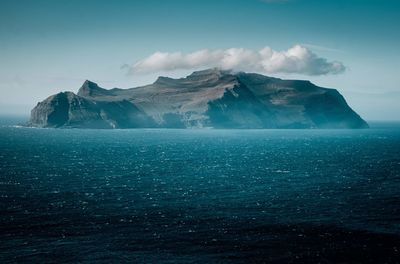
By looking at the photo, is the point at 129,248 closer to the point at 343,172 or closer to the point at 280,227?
the point at 280,227

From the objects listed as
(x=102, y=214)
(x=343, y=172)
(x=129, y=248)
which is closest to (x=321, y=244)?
(x=129, y=248)

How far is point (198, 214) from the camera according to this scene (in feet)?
269

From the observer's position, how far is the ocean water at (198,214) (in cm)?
6081

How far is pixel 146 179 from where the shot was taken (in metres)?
124

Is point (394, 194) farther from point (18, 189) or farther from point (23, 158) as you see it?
point (23, 158)

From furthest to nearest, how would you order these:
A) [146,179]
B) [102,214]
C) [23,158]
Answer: [23,158] < [146,179] < [102,214]

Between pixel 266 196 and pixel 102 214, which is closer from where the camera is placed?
pixel 102 214

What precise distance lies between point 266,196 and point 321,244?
34670 millimetres

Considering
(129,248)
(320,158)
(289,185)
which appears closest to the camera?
(129,248)

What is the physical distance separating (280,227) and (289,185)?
4216cm

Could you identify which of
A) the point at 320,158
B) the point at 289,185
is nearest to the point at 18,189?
the point at 289,185

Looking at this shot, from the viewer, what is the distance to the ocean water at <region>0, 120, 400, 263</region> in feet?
200

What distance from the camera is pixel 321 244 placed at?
213 ft

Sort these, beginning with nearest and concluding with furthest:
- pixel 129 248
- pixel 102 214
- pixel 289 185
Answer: pixel 129 248, pixel 102 214, pixel 289 185
